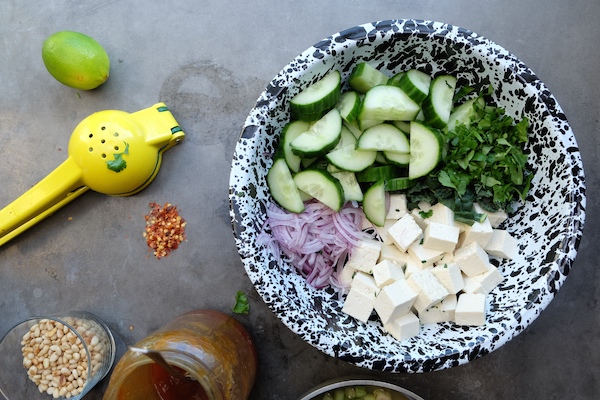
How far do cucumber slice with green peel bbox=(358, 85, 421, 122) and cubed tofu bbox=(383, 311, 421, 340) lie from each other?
0.58 m

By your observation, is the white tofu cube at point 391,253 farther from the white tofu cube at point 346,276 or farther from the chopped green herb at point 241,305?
the chopped green herb at point 241,305

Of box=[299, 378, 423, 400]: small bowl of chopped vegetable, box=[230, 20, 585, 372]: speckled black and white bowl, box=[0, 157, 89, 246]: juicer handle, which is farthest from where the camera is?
box=[0, 157, 89, 246]: juicer handle

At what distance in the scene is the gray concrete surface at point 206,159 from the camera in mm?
1812

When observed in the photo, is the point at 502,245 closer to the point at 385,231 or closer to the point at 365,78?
the point at 385,231

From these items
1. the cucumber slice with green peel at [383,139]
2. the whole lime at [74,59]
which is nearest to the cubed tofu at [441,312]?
the cucumber slice with green peel at [383,139]

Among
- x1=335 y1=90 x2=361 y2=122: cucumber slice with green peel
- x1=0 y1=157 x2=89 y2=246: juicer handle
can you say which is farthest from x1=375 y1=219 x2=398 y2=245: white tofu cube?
x1=0 y1=157 x2=89 y2=246: juicer handle

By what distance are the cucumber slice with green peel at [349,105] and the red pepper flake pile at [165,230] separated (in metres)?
0.72

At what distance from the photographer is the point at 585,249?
1812 millimetres

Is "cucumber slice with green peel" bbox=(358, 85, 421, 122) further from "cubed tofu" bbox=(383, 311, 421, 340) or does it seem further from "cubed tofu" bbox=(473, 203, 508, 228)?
"cubed tofu" bbox=(383, 311, 421, 340)

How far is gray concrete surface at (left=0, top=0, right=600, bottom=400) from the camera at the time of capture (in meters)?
1.81

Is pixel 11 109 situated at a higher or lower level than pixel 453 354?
higher

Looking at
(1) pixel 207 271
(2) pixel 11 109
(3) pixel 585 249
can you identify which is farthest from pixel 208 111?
(3) pixel 585 249

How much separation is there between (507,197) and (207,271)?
1.04 meters

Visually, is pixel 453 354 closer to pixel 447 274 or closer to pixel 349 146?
pixel 447 274
